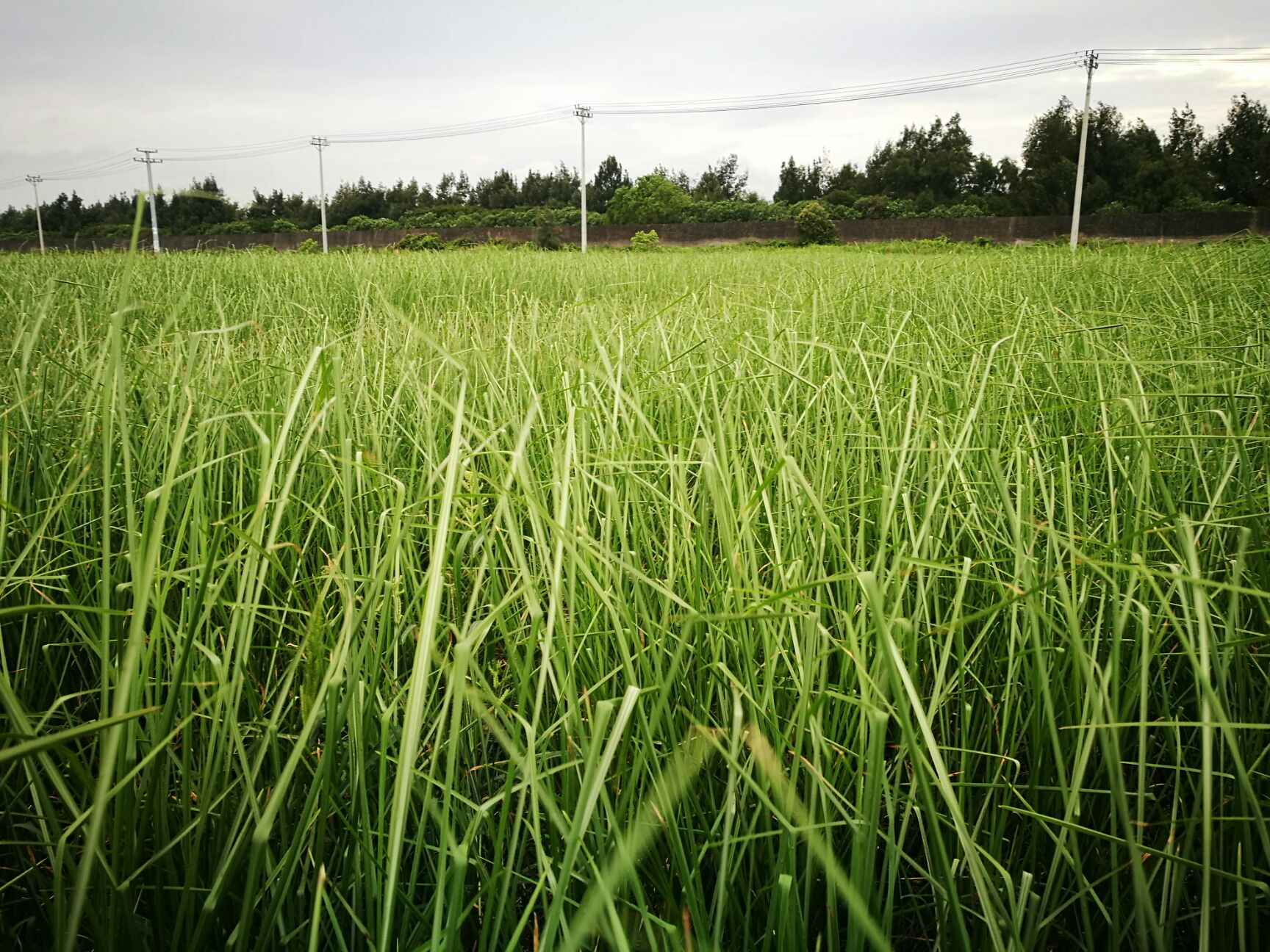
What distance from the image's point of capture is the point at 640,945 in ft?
1.71

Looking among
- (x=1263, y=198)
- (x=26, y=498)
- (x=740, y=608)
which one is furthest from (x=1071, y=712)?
(x=1263, y=198)

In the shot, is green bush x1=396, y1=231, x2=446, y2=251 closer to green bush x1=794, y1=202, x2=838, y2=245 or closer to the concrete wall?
the concrete wall

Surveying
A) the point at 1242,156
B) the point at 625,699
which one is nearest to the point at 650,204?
the point at 1242,156

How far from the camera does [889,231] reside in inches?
966

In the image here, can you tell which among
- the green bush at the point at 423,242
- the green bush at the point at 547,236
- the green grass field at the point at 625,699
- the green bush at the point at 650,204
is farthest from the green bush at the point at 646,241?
the green grass field at the point at 625,699

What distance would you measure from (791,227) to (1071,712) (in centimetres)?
2646

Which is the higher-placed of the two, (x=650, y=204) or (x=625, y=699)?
(x=650, y=204)

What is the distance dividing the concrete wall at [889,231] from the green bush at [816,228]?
0.80 meters

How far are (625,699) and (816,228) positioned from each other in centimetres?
2577

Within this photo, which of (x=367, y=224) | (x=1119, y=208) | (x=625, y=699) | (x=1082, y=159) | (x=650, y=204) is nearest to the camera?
(x=625, y=699)

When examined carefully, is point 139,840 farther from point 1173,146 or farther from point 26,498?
point 1173,146

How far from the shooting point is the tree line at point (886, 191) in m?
27.4

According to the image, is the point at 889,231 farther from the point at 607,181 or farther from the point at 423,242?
the point at 607,181

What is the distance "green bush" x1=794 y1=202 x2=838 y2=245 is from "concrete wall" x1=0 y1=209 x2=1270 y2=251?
80 cm
